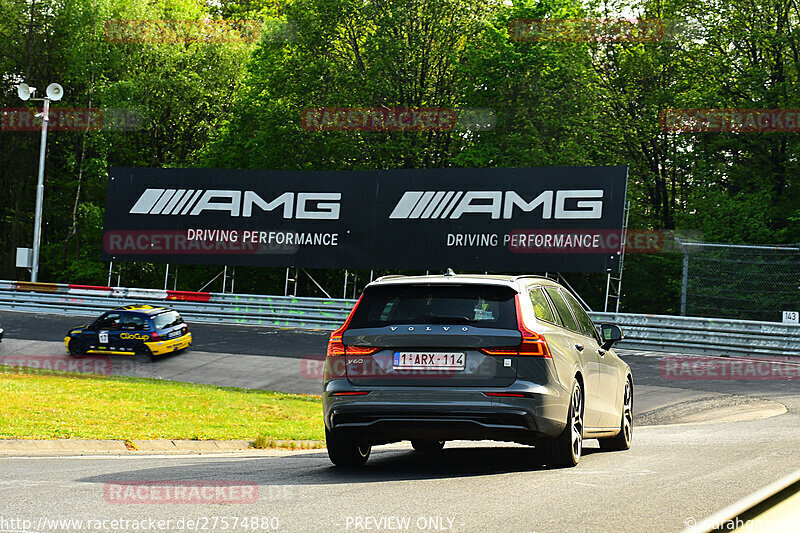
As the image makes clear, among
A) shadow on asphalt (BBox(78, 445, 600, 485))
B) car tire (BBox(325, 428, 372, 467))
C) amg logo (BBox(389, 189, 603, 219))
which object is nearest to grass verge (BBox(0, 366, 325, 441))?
shadow on asphalt (BBox(78, 445, 600, 485))

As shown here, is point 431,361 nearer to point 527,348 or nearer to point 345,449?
point 527,348

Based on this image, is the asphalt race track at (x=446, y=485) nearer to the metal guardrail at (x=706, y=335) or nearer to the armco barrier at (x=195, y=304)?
the metal guardrail at (x=706, y=335)

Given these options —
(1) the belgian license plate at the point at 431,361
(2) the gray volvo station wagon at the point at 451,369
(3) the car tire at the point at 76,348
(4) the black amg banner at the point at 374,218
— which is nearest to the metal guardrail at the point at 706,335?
(4) the black amg banner at the point at 374,218

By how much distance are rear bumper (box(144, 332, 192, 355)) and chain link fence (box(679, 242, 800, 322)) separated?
44.4 ft

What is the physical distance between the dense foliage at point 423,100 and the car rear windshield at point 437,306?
1118 inches

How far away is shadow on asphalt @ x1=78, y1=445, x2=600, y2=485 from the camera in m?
7.88

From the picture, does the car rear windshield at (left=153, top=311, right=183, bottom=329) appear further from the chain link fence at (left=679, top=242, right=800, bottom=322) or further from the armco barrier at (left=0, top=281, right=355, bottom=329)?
the chain link fence at (left=679, top=242, right=800, bottom=322)

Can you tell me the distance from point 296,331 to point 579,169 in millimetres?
9901

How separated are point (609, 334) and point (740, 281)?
715 inches

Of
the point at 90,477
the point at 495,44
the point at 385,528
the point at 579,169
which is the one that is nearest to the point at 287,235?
the point at 579,169

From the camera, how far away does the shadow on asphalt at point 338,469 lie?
310 inches

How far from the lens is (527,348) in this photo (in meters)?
7.82

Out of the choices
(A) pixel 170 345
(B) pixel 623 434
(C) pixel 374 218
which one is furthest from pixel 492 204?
(B) pixel 623 434

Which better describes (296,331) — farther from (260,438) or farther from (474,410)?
(474,410)
